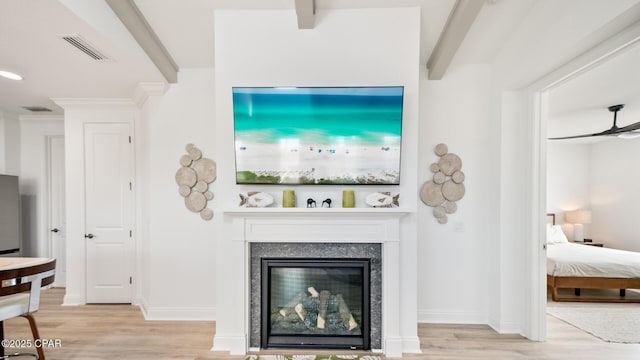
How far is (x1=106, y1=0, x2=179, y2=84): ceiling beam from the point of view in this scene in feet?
8.16

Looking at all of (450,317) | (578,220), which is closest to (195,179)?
(450,317)

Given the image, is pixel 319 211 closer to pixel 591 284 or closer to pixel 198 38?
pixel 198 38

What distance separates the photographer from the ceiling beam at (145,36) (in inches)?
97.9

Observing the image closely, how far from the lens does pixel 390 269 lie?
2629 millimetres

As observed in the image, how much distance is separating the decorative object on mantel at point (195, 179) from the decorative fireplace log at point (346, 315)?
1637 mm

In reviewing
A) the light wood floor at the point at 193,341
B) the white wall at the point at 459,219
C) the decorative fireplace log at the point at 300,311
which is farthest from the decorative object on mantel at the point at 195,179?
Answer: the white wall at the point at 459,219

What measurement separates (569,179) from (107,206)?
26.0ft

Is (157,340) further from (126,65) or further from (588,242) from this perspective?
(588,242)

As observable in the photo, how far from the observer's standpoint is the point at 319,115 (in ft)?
8.54

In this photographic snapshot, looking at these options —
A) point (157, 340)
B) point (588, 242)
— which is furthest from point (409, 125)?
point (588, 242)

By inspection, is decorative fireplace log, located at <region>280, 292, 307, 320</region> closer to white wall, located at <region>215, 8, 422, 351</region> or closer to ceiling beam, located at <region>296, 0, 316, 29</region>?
white wall, located at <region>215, 8, 422, 351</region>

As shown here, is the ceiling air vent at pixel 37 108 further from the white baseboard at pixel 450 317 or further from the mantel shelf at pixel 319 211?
the white baseboard at pixel 450 317

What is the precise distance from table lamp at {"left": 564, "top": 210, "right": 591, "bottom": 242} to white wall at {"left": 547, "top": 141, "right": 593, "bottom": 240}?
18 cm

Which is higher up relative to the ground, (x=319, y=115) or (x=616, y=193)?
(x=319, y=115)
